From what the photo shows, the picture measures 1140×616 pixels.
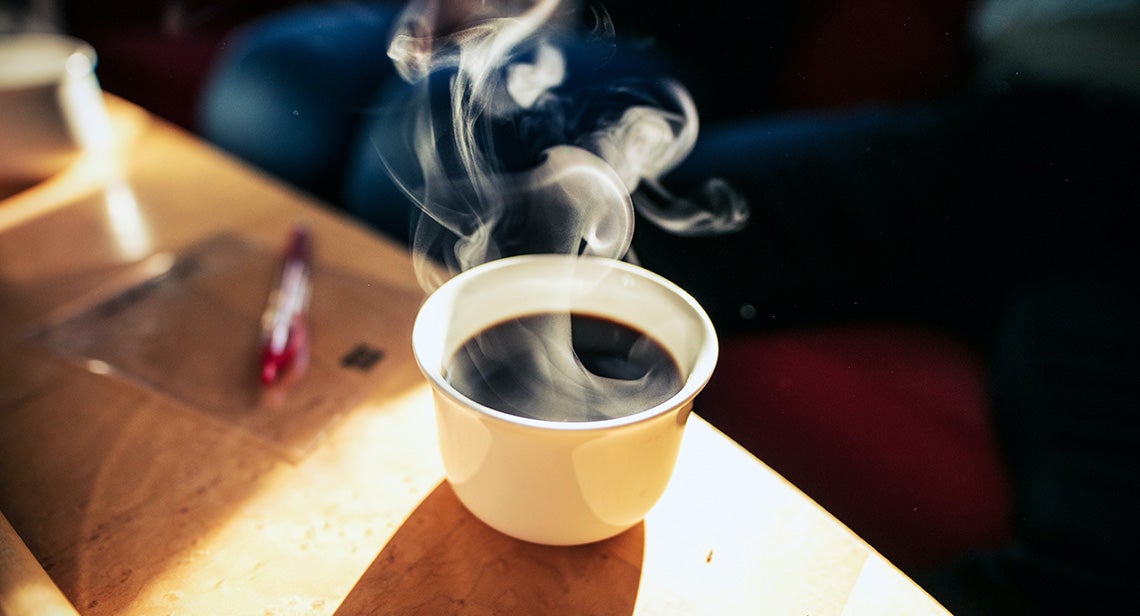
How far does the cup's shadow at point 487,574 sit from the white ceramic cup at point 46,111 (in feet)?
2.53

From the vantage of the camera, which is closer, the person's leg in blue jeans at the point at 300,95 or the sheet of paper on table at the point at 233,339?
the sheet of paper on table at the point at 233,339

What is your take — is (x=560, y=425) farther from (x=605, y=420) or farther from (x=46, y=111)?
(x=46, y=111)

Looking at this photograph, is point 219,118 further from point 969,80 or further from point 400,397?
point 969,80

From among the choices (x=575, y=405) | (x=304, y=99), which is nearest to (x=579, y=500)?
(x=575, y=405)

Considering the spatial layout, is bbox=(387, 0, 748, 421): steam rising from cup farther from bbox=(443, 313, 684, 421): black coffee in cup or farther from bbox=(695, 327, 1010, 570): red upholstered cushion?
bbox=(695, 327, 1010, 570): red upholstered cushion

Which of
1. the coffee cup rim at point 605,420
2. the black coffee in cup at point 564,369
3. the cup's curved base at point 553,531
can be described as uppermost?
the coffee cup rim at point 605,420

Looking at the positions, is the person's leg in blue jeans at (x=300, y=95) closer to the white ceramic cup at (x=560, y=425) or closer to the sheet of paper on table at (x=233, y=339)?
the sheet of paper on table at (x=233, y=339)

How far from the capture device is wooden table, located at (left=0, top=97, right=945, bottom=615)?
497 millimetres

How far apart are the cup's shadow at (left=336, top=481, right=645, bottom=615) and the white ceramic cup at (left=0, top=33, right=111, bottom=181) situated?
0.77 metres

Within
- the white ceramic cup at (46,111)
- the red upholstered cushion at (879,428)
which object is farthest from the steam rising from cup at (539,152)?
the white ceramic cup at (46,111)

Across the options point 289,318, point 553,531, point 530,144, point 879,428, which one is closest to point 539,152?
point 530,144

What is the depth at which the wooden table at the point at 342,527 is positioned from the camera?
497 mm

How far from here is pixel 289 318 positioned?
733 mm

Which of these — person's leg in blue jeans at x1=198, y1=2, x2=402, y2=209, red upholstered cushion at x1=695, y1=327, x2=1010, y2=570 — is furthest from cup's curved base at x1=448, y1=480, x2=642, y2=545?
person's leg in blue jeans at x1=198, y1=2, x2=402, y2=209
